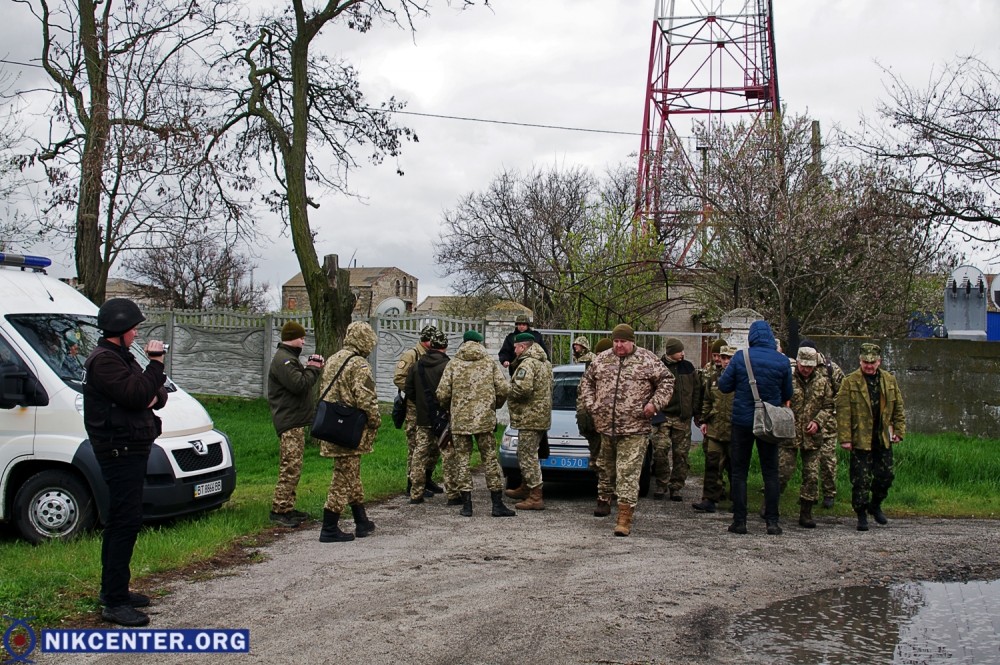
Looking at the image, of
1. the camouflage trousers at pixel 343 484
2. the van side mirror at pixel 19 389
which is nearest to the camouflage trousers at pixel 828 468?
the camouflage trousers at pixel 343 484

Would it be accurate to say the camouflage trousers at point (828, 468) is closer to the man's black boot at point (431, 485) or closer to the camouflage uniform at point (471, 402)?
the camouflage uniform at point (471, 402)

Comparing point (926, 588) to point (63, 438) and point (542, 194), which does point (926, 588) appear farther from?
point (542, 194)

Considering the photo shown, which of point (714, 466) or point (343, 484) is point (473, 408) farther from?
point (714, 466)

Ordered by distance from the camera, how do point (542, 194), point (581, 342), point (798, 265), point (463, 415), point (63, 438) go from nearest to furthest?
1. point (63, 438)
2. point (463, 415)
3. point (581, 342)
4. point (798, 265)
5. point (542, 194)

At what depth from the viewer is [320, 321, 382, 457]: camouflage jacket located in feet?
26.6

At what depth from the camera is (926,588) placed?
6848 mm

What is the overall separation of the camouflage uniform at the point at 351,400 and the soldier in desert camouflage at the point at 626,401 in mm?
2244

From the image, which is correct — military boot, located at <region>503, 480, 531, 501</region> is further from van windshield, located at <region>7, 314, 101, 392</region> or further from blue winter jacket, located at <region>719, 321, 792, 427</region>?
van windshield, located at <region>7, 314, 101, 392</region>

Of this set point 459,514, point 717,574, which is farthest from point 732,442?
point 459,514

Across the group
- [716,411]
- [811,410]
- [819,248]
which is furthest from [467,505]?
[819,248]

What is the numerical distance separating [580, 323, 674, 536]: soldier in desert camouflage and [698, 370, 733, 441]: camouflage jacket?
1.71m

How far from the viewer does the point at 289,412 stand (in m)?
8.96

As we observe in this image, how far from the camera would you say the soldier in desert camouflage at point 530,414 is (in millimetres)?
9859

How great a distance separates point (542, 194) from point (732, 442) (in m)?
28.4
